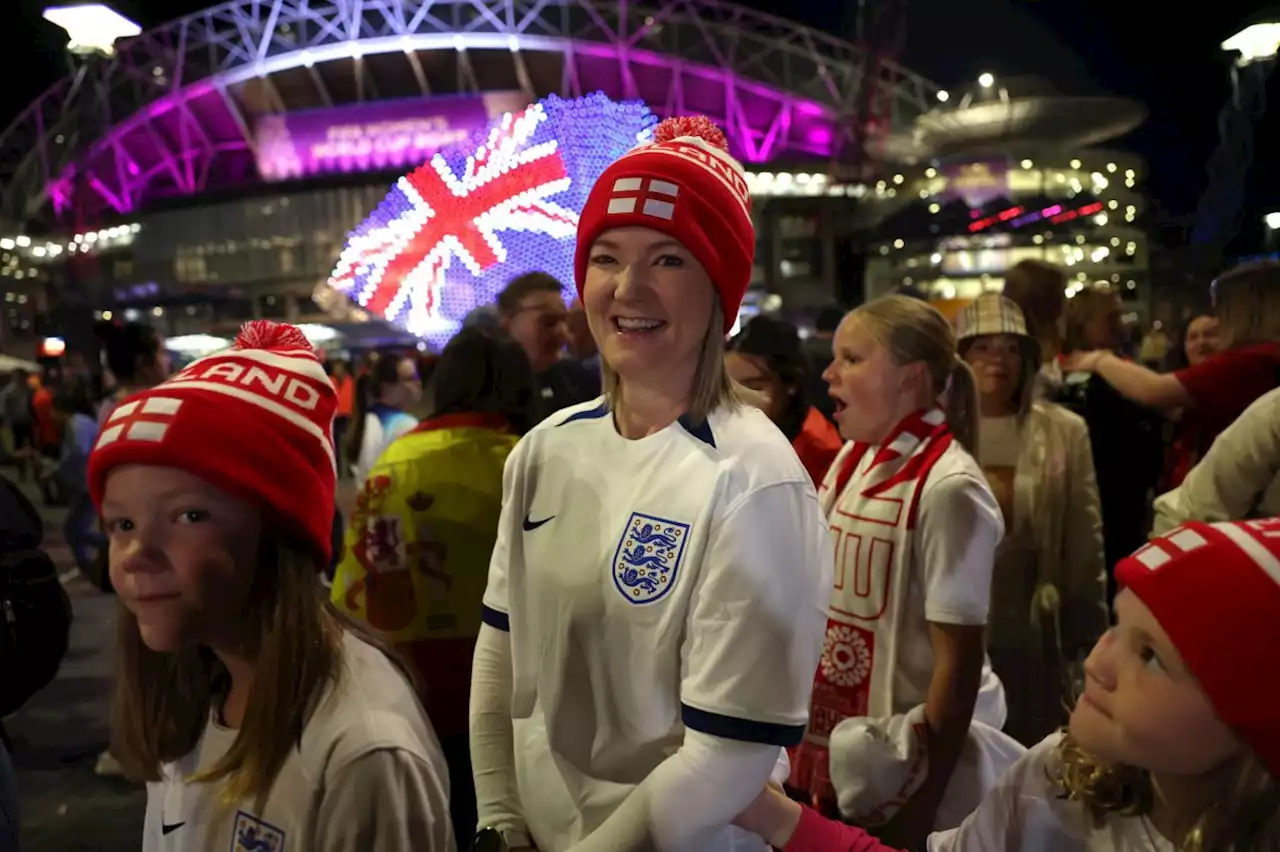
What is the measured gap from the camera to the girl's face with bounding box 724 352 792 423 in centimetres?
343

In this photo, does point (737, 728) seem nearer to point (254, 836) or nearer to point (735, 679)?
point (735, 679)

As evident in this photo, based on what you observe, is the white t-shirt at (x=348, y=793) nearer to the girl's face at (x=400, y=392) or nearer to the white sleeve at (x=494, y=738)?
the white sleeve at (x=494, y=738)

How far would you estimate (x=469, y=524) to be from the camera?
9.56 feet

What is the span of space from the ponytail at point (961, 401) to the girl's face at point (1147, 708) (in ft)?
4.54

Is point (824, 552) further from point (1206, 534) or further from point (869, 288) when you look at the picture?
point (869, 288)

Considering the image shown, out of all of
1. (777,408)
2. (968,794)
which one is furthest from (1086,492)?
(968,794)

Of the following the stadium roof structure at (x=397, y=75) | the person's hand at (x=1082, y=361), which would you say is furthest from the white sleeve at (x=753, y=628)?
the stadium roof structure at (x=397, y=75)

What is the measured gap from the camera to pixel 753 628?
129 cm

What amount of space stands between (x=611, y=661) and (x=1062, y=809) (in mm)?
762

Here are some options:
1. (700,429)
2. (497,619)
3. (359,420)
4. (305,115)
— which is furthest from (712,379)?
(305,115)

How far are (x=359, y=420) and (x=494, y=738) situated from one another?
170 inches

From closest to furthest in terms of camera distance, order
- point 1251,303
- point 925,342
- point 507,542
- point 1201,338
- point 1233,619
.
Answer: point 1233,619
point 507,542
point 925,342
point 1251,303
point 1201,338

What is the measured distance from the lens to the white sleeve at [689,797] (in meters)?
1.30

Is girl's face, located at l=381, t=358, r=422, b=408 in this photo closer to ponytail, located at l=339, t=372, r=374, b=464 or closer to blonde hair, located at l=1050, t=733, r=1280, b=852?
ponytail, located at l=339, t=372, r=374, b=464
